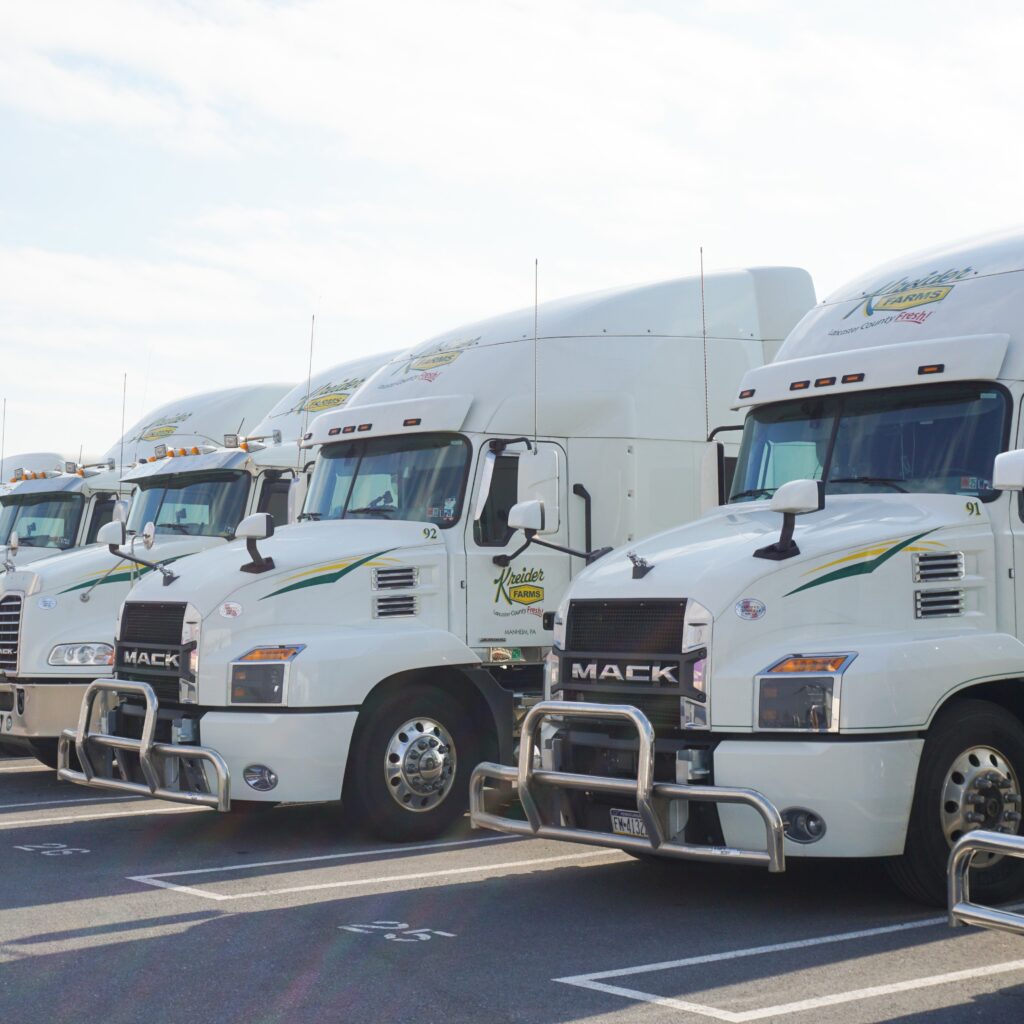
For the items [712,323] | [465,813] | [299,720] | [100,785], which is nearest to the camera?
[299,720]

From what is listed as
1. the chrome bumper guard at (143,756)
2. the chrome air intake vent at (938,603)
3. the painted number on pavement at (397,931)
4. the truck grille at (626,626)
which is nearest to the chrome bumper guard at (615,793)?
the truck grille at (626,626)

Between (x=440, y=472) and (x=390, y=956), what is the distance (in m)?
4.56

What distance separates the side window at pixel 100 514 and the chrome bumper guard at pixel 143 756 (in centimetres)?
553

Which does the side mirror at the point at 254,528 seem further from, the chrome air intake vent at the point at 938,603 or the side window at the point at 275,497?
the chrome air intake vent at the point at 938,603

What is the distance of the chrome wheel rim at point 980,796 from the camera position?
7238 mm

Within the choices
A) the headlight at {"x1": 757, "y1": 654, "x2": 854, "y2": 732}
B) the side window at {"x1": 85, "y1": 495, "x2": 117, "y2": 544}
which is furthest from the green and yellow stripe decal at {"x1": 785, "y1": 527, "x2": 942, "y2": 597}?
the side window at {"x1": 85, "y1": 495, "x2": 117, "y2": 544}

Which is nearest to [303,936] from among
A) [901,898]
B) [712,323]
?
[901,898]

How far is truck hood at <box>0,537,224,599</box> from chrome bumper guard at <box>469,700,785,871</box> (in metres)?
5.73

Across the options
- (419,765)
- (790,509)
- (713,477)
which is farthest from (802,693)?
(419,765)

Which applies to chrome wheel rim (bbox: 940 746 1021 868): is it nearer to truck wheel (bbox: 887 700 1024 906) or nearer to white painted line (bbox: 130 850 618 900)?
truck wheel (bbox: 887 700 1024 906)

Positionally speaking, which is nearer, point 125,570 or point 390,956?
point 390,956

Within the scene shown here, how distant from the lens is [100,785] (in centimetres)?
1001

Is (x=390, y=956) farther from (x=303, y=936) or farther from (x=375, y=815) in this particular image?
(x=375, y=815)

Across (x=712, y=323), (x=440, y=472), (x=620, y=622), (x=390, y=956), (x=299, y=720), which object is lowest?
(x=390, y=956)
